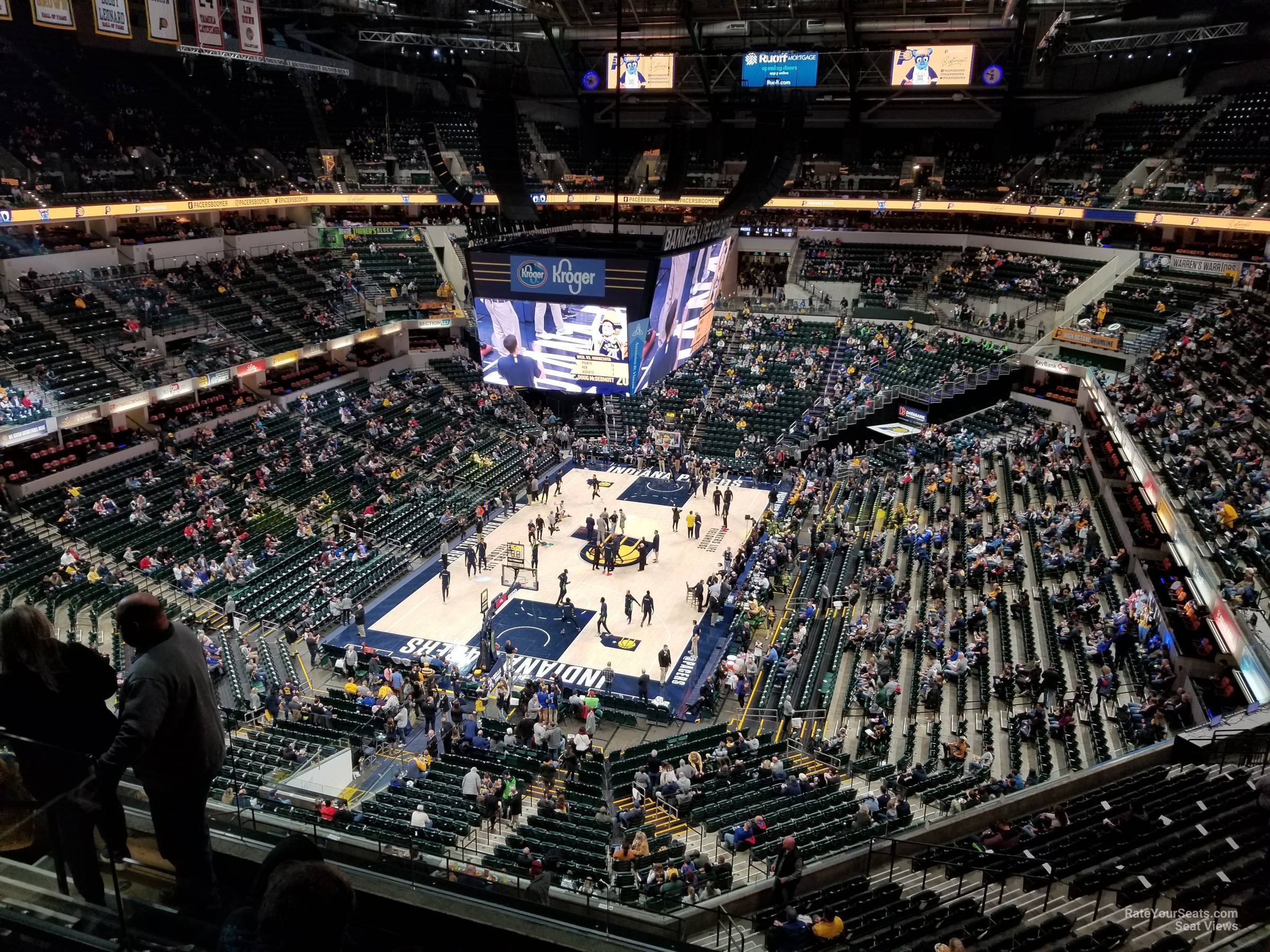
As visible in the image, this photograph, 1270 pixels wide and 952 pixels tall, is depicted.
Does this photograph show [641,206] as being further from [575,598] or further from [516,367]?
[516,367]

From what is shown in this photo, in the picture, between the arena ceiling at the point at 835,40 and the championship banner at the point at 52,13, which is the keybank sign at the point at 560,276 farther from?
the arena ceiling at the point at 835,40

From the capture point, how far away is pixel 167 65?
35.4 meters

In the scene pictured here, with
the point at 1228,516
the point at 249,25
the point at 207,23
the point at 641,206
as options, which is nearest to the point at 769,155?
the point at 1228,516

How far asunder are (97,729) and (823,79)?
40.6m

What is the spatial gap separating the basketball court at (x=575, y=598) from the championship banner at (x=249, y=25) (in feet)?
46.7

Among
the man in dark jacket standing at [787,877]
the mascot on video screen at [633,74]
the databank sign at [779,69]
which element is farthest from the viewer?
the mascot on video screen at [633,74]

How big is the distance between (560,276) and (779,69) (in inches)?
886

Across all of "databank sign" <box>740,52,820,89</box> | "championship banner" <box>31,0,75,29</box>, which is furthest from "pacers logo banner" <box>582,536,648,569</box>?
"databank sign" <box>740,52,820,89</box>

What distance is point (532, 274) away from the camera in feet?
56.2

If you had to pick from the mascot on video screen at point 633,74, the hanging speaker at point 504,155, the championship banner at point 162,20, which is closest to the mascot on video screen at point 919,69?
the mascot on video screen at point 633,74

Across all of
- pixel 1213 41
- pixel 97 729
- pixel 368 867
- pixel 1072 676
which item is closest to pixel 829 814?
pixel 1072 676

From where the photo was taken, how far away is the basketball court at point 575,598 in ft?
65.4

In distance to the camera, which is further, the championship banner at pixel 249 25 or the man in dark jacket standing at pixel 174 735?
the championship banner at pixel 249 25

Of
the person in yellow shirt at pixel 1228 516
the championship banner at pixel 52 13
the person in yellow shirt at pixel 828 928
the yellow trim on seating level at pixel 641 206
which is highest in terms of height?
the championship banner at pixel 52 13
